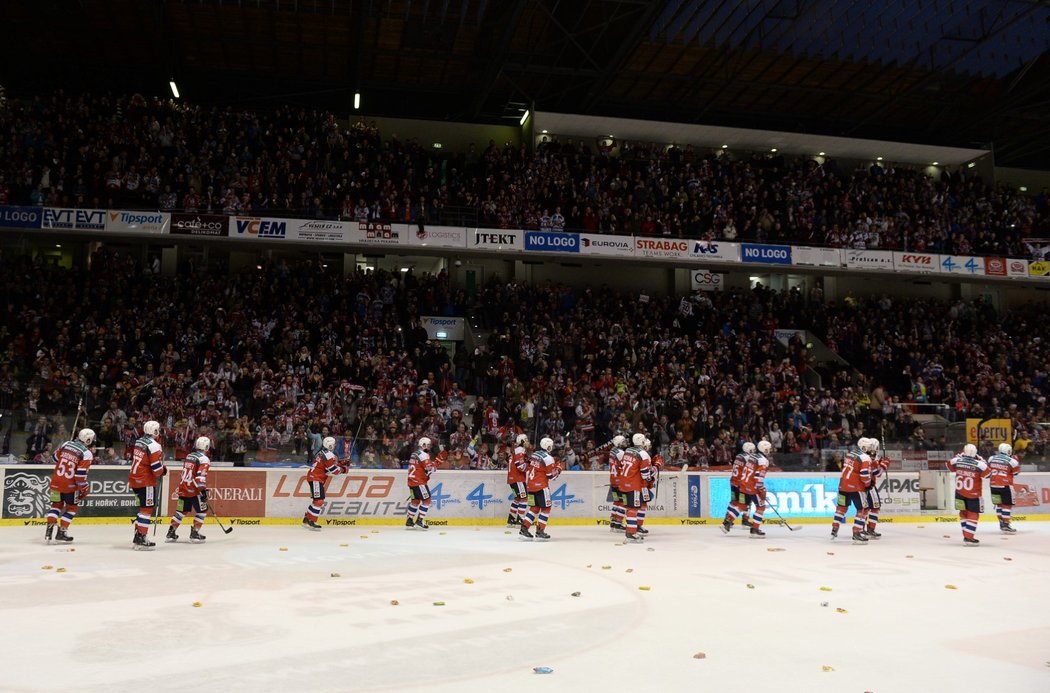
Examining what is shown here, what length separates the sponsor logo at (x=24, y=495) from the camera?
17.2m

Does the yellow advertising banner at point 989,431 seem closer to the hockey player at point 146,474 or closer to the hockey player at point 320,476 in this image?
the hockey player at point 320,476

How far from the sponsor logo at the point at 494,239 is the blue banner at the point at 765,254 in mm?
8516

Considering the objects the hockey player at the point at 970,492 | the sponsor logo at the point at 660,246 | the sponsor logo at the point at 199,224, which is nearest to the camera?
the hockey player at the point at 970,492

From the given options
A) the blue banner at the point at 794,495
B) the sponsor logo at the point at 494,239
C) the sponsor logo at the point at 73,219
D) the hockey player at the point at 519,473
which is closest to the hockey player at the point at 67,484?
the hockey player at the point at 519,473

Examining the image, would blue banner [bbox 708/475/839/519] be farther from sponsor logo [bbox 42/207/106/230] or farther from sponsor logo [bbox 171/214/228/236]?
sponsor logo [bbox 42/207/106/230]

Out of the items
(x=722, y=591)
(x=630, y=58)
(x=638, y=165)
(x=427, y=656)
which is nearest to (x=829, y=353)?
(x=638, y=165)

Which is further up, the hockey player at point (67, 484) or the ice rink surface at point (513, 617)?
the hockey player at point (67, 484)

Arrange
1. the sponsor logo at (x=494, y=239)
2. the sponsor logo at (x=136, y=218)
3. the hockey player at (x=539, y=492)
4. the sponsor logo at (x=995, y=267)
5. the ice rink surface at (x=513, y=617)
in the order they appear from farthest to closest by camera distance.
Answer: the sponsor logo at (x=995, y=267)
the sponsor logo at (x=494, y=239)
the sponsor logo at (x=136, y=218)
the hockey player at (x=539, y=492)
the ice rink surface at (x=513, y=617)

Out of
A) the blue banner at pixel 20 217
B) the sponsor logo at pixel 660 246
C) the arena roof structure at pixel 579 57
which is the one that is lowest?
the blue banner at pixel 20 217

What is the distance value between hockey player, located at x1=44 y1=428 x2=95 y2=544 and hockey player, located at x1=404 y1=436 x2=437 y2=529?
5887 millimetres

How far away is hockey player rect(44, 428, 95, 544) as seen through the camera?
14.5 m

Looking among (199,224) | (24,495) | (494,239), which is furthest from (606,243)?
(24,495)

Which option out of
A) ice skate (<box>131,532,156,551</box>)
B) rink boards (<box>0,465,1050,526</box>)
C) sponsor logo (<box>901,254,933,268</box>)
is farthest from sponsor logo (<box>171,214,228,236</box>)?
sponsor logo (<box>901,254,933,268</box>)

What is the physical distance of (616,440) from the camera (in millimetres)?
17078
